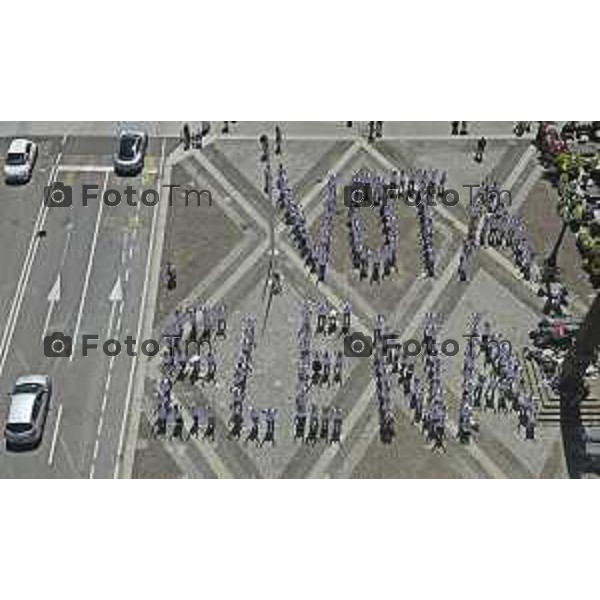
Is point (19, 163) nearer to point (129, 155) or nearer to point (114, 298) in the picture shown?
point (129, 155)

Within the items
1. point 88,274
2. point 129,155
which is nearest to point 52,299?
point 88,274

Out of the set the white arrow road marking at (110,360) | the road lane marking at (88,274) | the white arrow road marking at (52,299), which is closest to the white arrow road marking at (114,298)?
the white arrow road marking at (110,360)

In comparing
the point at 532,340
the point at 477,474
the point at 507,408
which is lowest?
the point at 477,474

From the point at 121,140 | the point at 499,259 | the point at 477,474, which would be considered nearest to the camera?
the point at 477,474

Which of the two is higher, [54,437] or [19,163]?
[19,163]

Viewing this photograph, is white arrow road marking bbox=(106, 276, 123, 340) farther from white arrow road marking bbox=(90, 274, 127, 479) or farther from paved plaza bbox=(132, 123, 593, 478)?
paved plaza bbox=(132, 123, 593, 478)

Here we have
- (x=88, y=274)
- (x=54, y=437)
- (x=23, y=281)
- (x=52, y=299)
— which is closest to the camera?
(x=54, y=437)

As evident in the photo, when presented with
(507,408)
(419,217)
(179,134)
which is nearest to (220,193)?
(179,134)

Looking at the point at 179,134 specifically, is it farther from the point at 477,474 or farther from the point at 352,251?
the point at 477,474

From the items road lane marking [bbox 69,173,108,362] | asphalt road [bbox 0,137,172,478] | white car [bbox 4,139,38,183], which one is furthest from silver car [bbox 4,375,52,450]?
white car [bbox 4,139,38,183]
